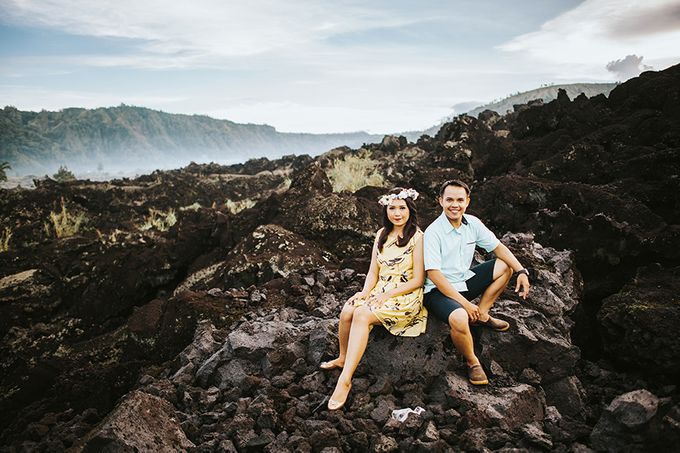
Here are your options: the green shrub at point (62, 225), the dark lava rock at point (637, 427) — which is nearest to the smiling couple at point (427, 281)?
the dark lava rock at point (637, 427)

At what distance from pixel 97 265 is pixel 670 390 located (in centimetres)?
858

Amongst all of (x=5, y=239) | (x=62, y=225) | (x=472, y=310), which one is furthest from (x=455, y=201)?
(x=62, y=225)

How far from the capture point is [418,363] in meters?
3.69

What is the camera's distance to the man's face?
3867 millimetres

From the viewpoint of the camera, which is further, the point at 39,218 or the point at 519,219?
the point at 39,218

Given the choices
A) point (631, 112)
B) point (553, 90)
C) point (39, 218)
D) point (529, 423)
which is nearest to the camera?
point (529, 423)

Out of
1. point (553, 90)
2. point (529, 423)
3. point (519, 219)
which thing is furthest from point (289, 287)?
point (553, 90)

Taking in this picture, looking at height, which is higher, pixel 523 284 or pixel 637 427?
pixel 523 284

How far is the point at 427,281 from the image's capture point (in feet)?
13.0

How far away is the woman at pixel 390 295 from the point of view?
11.8 ft

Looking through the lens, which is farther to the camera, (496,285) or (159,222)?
(159,222)

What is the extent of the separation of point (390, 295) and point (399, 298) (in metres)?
0.09

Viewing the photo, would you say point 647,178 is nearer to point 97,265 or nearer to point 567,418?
point 567,418

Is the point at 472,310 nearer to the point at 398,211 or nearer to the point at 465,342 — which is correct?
the point at 465,342
